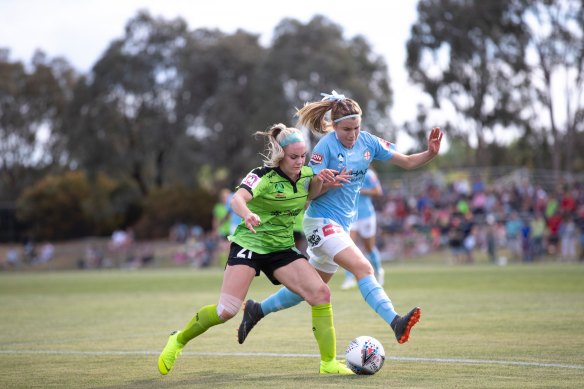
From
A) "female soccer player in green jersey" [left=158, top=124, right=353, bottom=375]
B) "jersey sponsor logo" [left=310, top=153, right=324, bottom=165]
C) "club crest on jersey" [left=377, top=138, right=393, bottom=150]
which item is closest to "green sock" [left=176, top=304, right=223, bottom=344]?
"female soccer player in green jersey" [left=158, top=124, right=353, bottom=375]

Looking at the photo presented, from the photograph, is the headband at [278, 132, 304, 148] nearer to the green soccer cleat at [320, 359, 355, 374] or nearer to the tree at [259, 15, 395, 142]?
the green soccer cleat at [320, 359, 355, 374]

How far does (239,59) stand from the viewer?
61.0 m

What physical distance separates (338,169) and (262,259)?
3.90 ft

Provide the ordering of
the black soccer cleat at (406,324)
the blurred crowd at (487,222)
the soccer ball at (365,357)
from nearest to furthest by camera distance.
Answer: the black soccer cleat at (406,324) → the soccer ball at (365,357) → the blurred crowd at (487,222)

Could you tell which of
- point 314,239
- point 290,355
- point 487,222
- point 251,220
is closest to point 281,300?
point 290,355

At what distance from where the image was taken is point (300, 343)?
9664 millimetres

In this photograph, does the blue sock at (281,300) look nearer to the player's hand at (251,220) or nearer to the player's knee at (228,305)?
the player's knee at (228,305)

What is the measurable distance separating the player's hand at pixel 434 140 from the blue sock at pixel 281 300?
1957 millimetres

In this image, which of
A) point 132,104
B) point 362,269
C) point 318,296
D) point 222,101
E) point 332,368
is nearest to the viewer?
point 332,368

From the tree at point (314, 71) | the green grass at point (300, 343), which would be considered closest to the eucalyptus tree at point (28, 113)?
the tree at point (314, 71)

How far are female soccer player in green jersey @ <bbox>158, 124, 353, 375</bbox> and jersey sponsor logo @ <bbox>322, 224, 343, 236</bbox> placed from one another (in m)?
0.36

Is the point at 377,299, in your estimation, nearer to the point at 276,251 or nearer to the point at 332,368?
the point at 332,368

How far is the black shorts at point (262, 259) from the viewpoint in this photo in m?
7.69

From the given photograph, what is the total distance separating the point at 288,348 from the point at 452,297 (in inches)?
270
